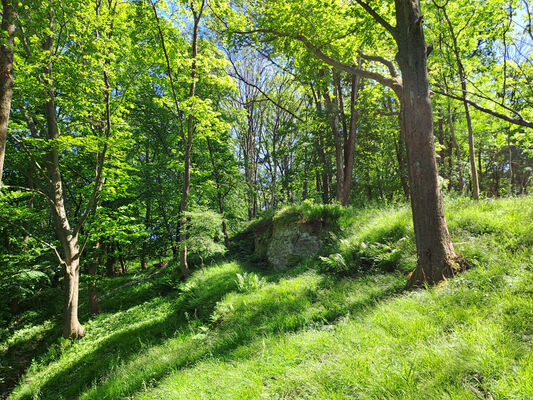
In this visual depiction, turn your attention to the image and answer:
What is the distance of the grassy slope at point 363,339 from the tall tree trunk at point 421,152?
19.1 inches

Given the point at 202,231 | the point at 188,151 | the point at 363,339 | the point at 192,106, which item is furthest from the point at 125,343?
the point at 192,106

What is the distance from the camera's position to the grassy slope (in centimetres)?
219

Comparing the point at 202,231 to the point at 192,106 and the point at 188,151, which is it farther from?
the point at 192,106

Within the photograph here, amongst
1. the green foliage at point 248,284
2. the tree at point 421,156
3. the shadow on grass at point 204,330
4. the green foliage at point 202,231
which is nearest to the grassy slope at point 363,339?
the shadow on grass at point 204,330

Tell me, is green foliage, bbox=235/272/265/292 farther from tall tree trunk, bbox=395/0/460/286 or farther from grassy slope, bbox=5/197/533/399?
tall tree trunk, bbox=395/0/460/286

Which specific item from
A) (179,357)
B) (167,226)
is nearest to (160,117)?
(167,226)

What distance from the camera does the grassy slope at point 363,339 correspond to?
7.18ft

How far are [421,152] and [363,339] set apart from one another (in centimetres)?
323

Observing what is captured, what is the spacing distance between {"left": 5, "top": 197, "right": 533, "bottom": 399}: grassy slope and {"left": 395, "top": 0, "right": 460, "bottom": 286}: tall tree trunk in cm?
48

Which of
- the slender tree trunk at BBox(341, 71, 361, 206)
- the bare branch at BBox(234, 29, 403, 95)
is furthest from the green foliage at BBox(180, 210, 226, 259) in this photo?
the bare branch at BBox(234, 29, 403, 95)

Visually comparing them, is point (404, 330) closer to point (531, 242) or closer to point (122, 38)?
point (531, 242)

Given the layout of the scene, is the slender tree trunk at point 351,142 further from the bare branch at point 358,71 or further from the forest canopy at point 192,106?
the bare branch at point 358,71

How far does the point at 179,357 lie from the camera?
4582mm

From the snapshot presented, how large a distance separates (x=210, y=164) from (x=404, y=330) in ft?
46.0
